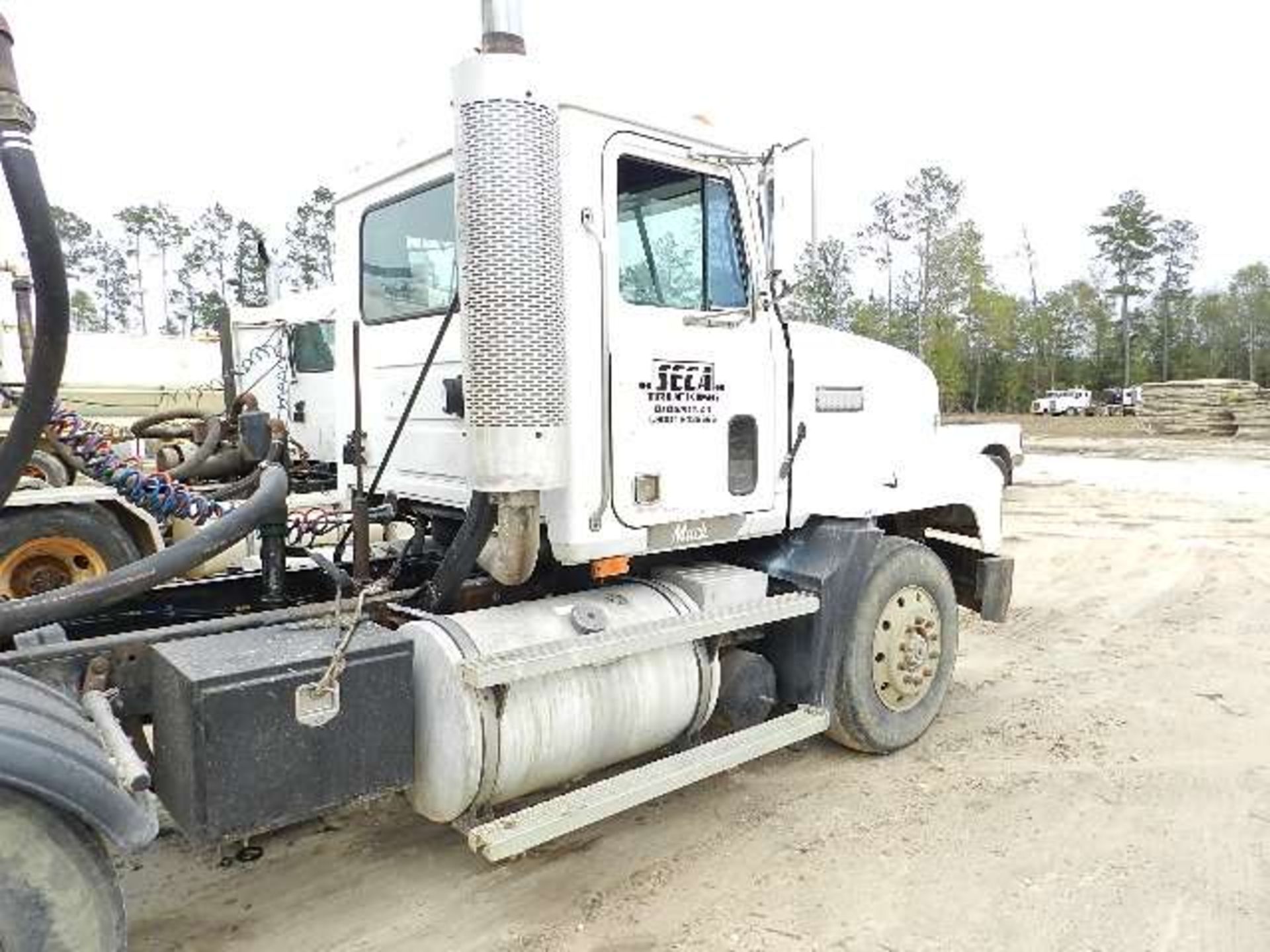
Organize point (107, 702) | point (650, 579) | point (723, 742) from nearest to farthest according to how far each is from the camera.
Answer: point (107, 702) → point (723, 742) → point (650, 579)

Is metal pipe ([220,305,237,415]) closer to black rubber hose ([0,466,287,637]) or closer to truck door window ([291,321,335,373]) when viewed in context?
truck door window ([291,321,335,373])

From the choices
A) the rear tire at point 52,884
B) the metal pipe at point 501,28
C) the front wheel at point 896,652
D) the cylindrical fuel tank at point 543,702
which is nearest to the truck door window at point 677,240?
the metal pipe at point 501,28

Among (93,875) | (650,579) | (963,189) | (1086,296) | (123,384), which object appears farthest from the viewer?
(1086,296)

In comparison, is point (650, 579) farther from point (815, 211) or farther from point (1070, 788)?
point (1070, 788)

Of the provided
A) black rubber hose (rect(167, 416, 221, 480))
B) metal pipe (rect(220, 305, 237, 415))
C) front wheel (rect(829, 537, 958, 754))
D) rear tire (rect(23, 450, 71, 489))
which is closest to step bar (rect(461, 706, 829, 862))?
front wheel (rect(829, 537, 958, 754))

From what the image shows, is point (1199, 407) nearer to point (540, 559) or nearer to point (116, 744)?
point (540, 559)

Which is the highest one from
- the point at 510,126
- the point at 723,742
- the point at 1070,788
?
the point at 510,126

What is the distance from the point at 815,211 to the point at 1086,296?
66.4 m

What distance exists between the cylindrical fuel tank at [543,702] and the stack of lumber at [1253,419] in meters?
32.7

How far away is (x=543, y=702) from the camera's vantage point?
11.5 ft

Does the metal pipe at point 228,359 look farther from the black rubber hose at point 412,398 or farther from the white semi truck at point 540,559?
the black rubber hose at point 412,398

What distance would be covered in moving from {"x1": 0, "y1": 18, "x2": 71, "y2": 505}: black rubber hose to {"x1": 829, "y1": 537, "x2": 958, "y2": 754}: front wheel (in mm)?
3320

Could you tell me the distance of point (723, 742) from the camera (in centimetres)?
395

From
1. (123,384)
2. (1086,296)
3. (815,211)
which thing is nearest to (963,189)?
(1086,296)
